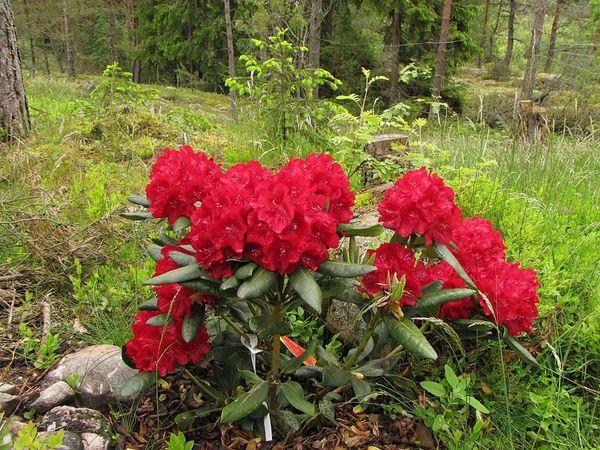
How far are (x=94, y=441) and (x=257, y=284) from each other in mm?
875

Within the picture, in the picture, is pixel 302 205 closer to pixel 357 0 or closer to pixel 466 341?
pixel 466 341

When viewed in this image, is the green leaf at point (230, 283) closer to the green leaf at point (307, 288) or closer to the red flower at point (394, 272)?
the green leaf at point (307, 288)

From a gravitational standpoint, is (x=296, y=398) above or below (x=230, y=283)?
below

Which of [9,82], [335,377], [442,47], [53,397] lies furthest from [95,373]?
[442,47]

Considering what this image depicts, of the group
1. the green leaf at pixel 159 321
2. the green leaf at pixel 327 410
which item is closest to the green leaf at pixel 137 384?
the green leaf at pixel 159 321

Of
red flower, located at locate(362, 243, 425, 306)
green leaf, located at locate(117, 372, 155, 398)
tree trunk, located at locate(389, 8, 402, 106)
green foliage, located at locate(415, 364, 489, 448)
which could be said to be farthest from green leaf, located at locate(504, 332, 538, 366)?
tree trunk, located at locate(389, 8, 402, 106)

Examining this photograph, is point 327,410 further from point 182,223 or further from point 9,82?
point 9,82

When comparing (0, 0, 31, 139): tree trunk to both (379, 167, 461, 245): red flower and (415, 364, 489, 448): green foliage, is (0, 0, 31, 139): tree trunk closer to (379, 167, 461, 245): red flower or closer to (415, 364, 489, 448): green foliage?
(379, 167, 461, 245): red flower

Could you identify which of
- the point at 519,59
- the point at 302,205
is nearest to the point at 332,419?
the point at 302,205

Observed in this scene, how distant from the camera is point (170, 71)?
1958cm

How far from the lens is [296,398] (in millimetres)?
1588

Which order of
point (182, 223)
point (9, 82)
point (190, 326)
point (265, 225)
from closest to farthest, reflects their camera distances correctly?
1. point (265, 225)
2. point (190, 326)
3. point (182, 223)
4. point (9, 82)

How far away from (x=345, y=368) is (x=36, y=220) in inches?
79.3

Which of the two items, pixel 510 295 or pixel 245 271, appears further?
pixel 510 295
